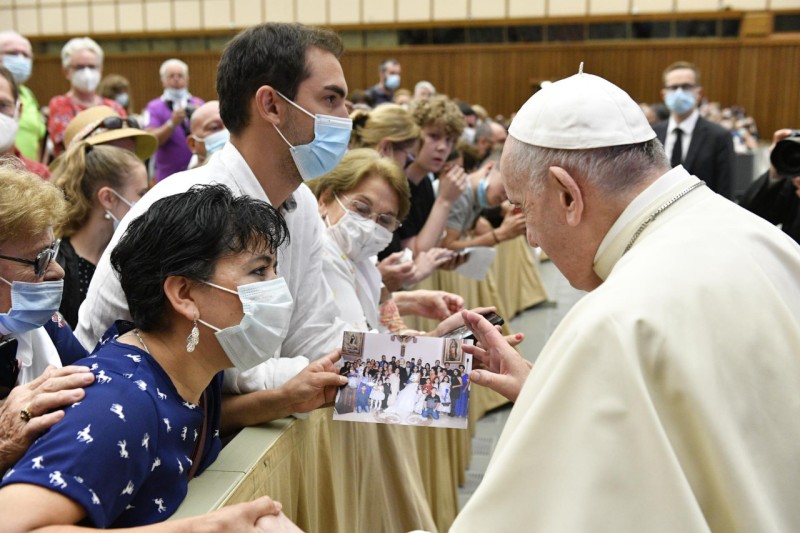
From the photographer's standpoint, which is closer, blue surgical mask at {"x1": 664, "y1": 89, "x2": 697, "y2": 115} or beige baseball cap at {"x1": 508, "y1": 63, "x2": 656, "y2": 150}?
beige baseball cap at {"x1": 508, "y1": 63, "x2": 656, "y2": 150}

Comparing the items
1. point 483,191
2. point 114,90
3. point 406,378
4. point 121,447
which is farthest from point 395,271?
point 114,90

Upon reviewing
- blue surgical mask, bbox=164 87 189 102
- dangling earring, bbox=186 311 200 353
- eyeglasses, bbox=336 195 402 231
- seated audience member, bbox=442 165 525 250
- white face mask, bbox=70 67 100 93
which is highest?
white face mask, bbox=70 67 100 93

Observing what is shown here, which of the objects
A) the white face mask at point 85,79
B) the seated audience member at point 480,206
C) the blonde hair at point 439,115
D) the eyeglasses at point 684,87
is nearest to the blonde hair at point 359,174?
the blonde hair at point 439,115

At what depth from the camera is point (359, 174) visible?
10.4ft

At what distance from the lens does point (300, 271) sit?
254cm

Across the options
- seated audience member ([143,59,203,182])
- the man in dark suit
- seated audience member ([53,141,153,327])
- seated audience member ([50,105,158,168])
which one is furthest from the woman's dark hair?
the man in dark suit

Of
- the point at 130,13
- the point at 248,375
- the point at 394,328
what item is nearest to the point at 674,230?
the point at 248,375

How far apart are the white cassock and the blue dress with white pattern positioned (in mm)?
635

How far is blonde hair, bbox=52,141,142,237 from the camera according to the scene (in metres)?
3.14

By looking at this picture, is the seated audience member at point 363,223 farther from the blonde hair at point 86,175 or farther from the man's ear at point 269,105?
the blonde hair at point 86,175

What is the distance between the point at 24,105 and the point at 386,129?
2988 millimetres

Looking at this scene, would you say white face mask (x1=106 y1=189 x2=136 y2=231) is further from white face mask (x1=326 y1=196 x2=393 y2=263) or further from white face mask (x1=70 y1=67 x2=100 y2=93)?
white face mask (x1=70 y1=67 x2=100 y2=93)

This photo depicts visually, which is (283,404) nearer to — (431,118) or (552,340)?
(552,340)

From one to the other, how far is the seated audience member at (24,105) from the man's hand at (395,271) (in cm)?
260
